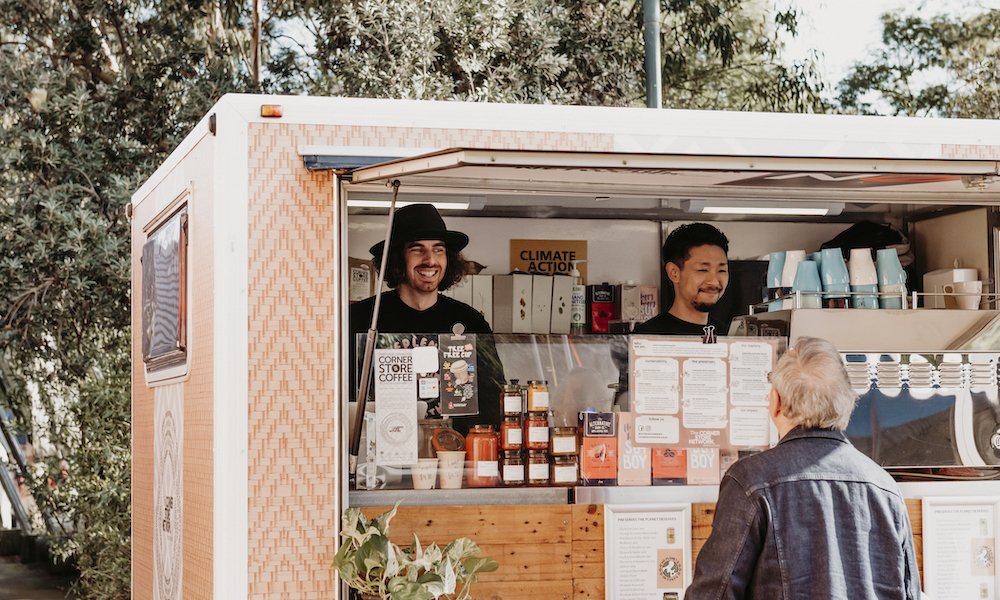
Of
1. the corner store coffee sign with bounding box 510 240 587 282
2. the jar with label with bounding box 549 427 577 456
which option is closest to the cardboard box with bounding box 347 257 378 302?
the corner store coffee sign with bounding box 510 240 587 282

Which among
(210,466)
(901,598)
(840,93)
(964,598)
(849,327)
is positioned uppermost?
(840,93)

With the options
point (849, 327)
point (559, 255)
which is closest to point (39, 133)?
point (559, 255)

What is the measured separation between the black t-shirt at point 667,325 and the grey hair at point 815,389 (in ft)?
9.10

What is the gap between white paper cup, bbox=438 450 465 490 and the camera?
14.3ft

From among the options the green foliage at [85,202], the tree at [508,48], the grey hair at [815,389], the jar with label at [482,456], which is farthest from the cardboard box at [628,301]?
the green foliage at [85,202]

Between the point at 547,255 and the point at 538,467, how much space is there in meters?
2.02

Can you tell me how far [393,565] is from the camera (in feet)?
11.8

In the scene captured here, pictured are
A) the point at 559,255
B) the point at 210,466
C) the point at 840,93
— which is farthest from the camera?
the point at 840,93

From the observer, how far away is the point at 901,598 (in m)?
2.90

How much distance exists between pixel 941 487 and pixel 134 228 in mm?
4056

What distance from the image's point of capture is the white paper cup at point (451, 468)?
4.34 metres

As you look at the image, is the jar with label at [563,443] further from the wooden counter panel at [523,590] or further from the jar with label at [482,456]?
the wooden counter panel at [523,590]

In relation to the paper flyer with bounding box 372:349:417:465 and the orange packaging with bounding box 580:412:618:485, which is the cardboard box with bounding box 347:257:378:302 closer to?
the paper flyer with bounding box 372:349:417:465

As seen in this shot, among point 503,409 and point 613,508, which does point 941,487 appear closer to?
point 613,508
